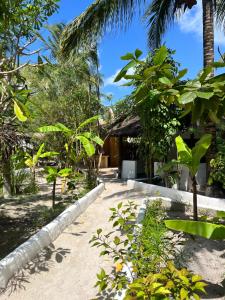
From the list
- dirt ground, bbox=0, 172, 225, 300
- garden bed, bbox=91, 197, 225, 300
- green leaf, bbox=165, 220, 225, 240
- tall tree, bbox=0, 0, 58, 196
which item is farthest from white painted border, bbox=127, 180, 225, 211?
green leaf, bbox=165, 220, 225, 240

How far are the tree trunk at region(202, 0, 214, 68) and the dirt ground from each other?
5661mm

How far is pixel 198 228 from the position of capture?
2.37 m

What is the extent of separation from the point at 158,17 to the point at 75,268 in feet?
34.7

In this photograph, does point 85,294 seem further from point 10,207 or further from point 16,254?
point 10,207

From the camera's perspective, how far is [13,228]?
787 cm

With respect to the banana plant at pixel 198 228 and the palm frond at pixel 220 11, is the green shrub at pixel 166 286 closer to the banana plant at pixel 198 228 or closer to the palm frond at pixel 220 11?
the banana plant at pixel 198 228

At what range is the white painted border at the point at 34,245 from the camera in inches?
196

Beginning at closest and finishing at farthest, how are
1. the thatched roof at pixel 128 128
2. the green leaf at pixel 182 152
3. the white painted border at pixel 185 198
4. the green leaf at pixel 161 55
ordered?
1. the green leaf at pixel 161 55
2. the green leaf at pixel 182 152
3. the white painted border at pixel 185 198
4. the thatched roof at pixel 128 128

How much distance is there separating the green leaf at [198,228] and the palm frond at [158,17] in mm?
11149

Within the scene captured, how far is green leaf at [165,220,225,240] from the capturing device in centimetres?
228

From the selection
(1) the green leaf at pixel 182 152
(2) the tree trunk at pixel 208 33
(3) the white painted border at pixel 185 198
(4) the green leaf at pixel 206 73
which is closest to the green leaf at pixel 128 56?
(4) the green leaf at pixel 206 73

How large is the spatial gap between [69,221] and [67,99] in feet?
25.3

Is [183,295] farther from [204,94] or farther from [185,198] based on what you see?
[185,198]

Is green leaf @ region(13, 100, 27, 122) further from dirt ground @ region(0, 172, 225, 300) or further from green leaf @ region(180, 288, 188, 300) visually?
green leaf @ region(180, 288, 188, 300)
